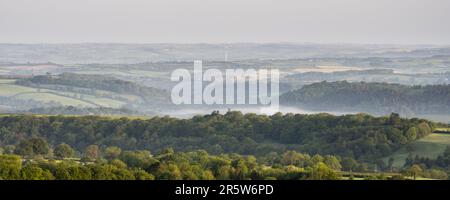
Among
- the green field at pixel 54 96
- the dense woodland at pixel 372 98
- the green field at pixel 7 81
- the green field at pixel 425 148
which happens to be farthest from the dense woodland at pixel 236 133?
the green field at pixel 7 81

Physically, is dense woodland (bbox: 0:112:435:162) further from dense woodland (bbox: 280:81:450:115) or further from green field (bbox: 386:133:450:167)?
dense woodland (bbox: 280:81:450:115)

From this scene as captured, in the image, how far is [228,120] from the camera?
84625mm

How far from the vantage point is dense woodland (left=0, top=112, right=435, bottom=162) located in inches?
2751

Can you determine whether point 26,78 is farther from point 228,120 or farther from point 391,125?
point 391,125

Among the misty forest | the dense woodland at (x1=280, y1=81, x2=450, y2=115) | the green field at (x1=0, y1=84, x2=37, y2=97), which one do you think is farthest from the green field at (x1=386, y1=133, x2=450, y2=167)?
the green field at (x1=0, y1=84, x2=37, y2=97)

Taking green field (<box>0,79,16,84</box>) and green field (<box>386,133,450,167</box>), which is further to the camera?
green field (<box>0,79,16,84</box>)

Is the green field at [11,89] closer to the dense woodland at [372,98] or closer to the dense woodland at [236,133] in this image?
the dense woodland at [372,98]

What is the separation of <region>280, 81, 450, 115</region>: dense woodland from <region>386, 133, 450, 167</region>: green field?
2064 inches

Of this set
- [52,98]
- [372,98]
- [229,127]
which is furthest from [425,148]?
[372,98]

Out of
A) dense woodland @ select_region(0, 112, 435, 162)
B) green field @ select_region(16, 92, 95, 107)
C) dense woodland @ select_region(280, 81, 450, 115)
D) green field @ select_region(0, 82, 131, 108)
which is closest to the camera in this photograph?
dense woodland @ select_region(0, 112, 435, 162)

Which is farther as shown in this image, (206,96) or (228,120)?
(206,96)

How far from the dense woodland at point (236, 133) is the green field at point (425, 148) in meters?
0.95

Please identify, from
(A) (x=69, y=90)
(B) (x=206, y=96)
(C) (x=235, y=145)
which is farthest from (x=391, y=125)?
(B) (x=206, y=96)
